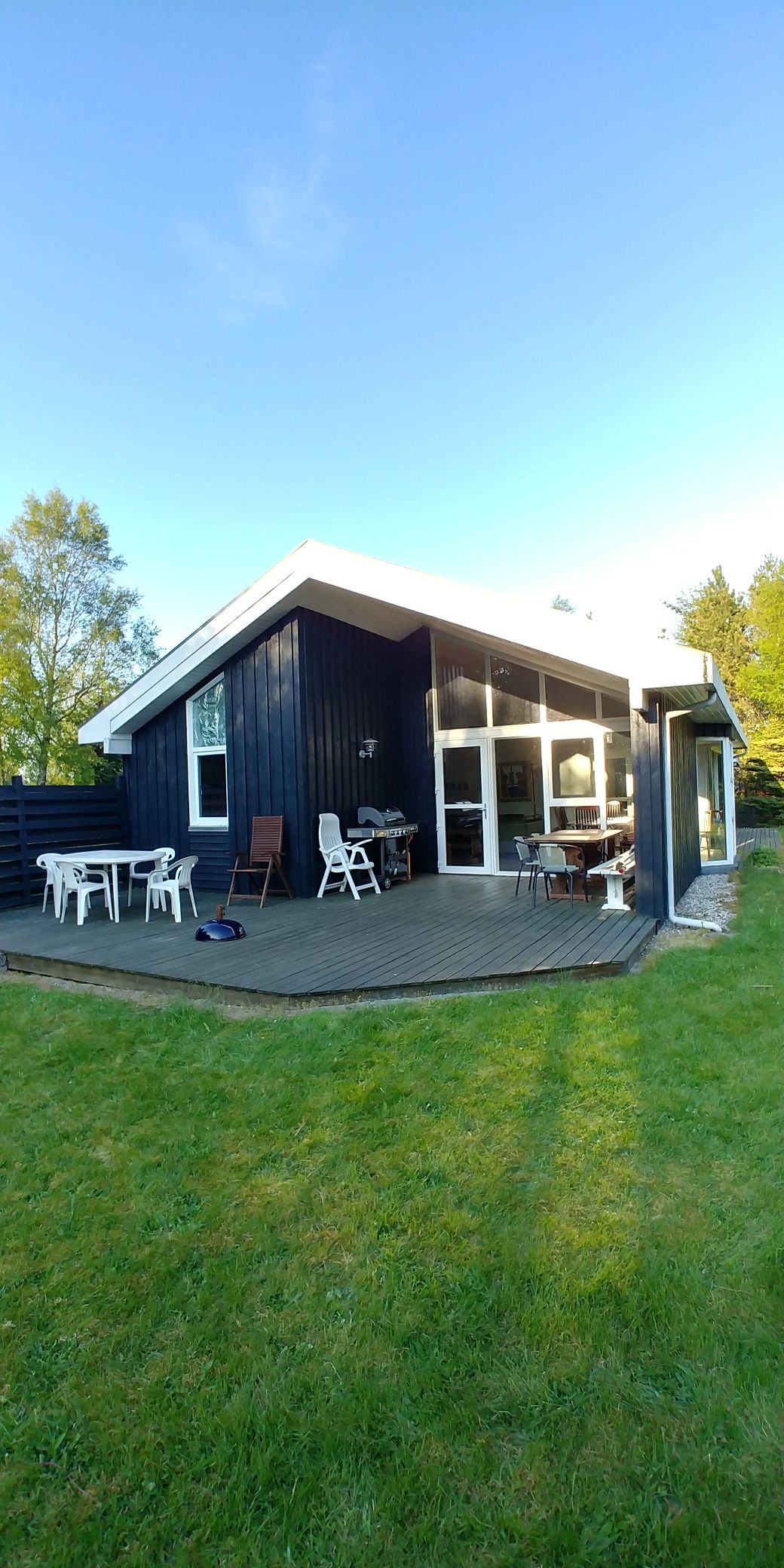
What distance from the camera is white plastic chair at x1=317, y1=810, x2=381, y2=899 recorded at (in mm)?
8641

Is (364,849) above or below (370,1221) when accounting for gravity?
above

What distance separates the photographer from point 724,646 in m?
26.5

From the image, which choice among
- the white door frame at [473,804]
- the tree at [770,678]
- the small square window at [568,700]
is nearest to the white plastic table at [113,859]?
the white door frame at [473,804]

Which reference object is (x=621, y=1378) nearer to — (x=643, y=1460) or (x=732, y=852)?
(x=643, y=1460)

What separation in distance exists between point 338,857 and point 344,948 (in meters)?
3.04

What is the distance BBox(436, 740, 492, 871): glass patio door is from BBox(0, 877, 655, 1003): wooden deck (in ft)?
6.68

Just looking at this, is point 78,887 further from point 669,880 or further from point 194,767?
point 669,880

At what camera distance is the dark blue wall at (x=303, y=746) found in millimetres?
8734

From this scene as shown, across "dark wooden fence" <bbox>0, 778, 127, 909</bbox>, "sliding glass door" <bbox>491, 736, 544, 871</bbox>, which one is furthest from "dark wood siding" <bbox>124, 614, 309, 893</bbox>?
"sliding glass door" <bbox>491, 736, 544, 871</bbox>

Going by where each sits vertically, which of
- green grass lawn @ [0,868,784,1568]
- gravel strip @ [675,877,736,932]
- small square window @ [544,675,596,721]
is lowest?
green grass lawn @ [0,868,784,1568]

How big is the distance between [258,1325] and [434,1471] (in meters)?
0.62

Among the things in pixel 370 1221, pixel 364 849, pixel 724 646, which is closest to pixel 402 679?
pixel 364 849

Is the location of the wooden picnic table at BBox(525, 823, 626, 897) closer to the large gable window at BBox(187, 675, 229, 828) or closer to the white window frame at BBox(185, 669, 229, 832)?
the large gable window at BBox(187, 675, 229, 828)

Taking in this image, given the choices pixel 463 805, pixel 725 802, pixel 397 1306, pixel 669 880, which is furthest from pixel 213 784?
pixel 725 802
